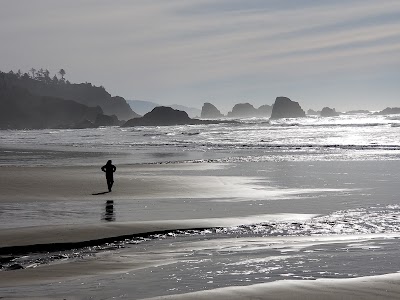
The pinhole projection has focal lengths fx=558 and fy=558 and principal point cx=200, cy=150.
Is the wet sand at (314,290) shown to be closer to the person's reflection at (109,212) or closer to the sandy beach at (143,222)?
the sandy beach at (143,222)

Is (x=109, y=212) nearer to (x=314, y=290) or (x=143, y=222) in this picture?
(x=143, y=222)

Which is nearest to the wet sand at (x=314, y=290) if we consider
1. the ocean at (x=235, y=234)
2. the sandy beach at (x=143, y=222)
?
the sandy beach at (x=143, y=222)

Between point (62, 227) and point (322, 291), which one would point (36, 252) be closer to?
point (62, 227)

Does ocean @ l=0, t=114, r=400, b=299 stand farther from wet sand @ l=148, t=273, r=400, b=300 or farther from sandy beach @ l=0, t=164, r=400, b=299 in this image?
wet sand @ l=148, t=273, r=400, b=300

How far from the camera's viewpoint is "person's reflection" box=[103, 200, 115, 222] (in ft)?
53.8

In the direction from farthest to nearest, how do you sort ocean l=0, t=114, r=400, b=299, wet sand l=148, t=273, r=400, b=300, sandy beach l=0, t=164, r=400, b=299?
1. ocean l=0, t=114, r=400, b=299
2. sandy beach l=0, t=164, r=400, b=299
3. wet sand l=148, t=273, r=400, b=300

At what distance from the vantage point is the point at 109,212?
702 inches

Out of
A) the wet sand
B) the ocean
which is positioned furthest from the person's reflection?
the wet sand

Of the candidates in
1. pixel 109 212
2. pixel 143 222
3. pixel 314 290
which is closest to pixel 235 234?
pixel 143 222

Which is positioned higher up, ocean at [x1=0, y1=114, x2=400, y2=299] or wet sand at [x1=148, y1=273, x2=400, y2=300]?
wet sand at [x1=148, y1=273, x2=400, y2=300]

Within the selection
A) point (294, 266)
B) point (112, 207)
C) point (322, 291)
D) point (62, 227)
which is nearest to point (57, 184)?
point (112, 207)

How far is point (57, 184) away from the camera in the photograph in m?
26.7

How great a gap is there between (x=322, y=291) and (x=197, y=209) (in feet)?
33.8

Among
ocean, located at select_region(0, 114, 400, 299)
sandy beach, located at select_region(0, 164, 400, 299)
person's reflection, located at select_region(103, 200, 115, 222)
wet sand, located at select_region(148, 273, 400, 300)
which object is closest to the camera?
wet sand, located at select_region(148, 273, 400, 300)
